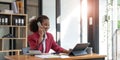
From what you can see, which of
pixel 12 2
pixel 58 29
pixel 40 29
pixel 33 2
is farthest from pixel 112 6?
pixel 40 29

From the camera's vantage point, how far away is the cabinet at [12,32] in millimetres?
4383

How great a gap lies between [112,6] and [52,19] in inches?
55.1

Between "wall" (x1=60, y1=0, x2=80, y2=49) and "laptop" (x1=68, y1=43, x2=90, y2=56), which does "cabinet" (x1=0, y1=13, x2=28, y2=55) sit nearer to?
"wall" (x1=60, y1=0, x2=80, y2=49)

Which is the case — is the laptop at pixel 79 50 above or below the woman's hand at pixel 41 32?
below

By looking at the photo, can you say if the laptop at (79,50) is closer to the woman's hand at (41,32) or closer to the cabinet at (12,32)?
the woman's hand at (41,32)

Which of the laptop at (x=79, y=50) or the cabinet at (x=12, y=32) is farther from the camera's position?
the cabinet at (x=12, y=32)

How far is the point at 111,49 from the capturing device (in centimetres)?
481

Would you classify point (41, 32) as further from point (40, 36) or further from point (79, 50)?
point (79, 50)

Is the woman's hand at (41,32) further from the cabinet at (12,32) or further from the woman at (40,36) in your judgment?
the cabinet at (12,32)

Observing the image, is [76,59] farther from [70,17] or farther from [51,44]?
[70,17]

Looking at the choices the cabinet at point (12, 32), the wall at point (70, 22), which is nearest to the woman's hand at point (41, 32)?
the cabinet at point (12, 32)

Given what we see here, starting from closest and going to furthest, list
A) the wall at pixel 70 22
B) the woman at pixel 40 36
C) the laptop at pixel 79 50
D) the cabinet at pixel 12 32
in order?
1. the laptop at pixel 79 50
2. the woman at pixel 40 36
3. the cabinet at pixel 12 32
4. the wall at pixel 70 22

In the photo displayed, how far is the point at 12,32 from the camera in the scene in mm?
→ 4617

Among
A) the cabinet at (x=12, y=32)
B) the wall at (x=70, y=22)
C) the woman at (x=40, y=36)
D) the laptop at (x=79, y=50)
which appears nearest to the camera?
the laptop at (x=79, y=50)
